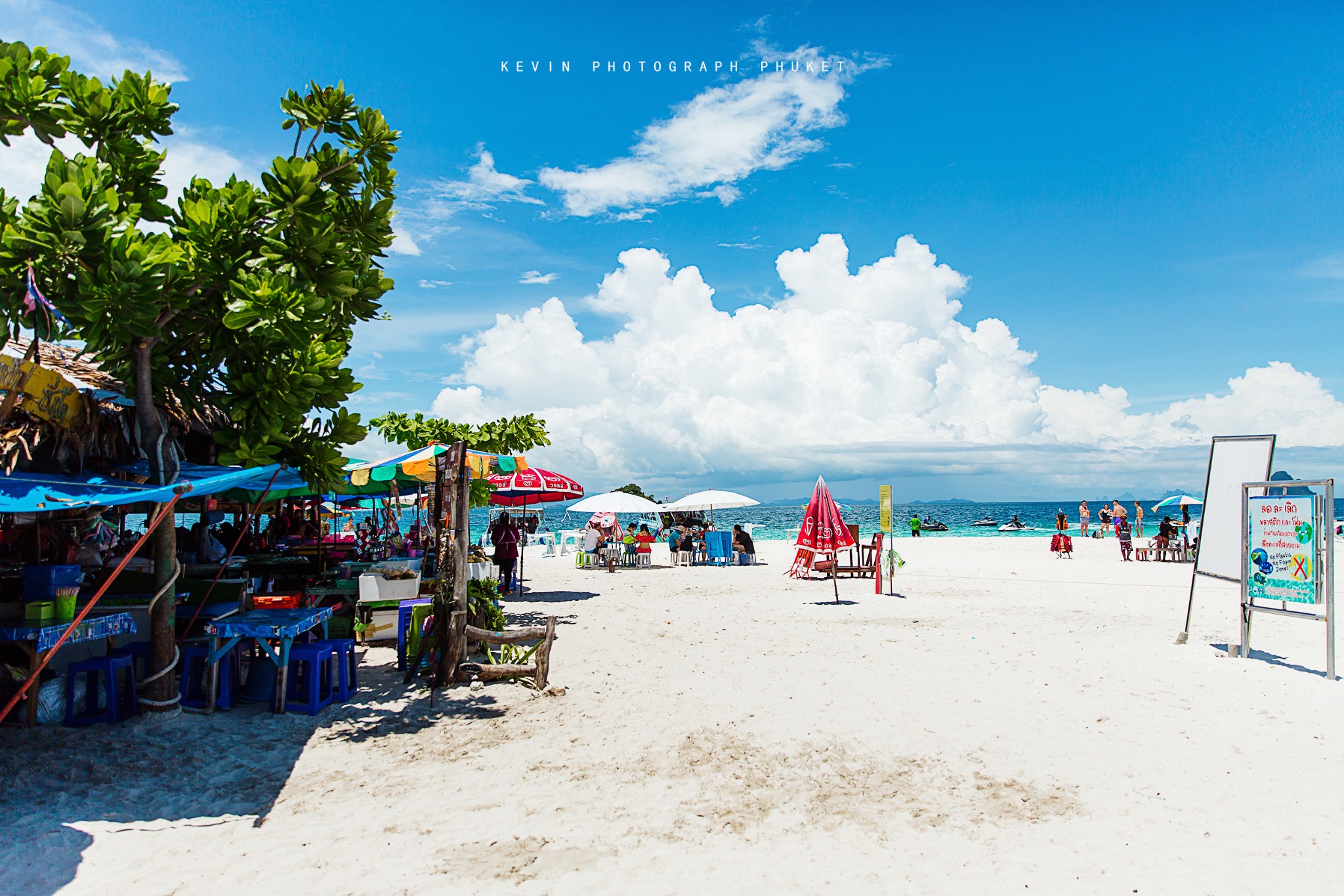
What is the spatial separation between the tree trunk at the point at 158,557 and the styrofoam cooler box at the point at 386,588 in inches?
126

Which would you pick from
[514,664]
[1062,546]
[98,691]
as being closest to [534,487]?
[514,664]

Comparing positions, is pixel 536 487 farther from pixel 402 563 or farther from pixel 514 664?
pixel 514 664

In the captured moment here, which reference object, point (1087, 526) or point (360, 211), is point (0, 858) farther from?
point (1087, 526)

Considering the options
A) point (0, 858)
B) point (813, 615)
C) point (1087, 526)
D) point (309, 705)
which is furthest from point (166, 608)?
point (1087, 526)

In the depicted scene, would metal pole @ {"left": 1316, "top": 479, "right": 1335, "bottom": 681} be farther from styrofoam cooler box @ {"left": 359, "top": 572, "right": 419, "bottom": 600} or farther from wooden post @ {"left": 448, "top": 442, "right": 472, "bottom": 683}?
styrofoam cooler box @ {"left": 359, "top": 572, "right": 419, "bottom": 600}

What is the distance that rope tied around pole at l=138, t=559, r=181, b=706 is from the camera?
6.18 metres

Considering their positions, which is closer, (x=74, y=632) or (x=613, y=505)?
(x=74, y=632)

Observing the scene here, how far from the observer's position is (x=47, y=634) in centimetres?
542

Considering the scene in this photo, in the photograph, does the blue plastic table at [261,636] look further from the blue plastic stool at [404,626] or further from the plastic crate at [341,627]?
the plastic crate at [341,627]

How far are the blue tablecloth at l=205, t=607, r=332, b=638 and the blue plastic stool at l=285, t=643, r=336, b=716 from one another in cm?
24

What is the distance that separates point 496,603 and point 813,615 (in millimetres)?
5599

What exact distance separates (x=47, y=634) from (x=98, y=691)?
1.01m

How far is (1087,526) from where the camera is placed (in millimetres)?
33594

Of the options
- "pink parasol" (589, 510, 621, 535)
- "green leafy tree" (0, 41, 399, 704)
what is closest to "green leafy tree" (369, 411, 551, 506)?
"green leafy tree" (0, 41, 399, 704)
